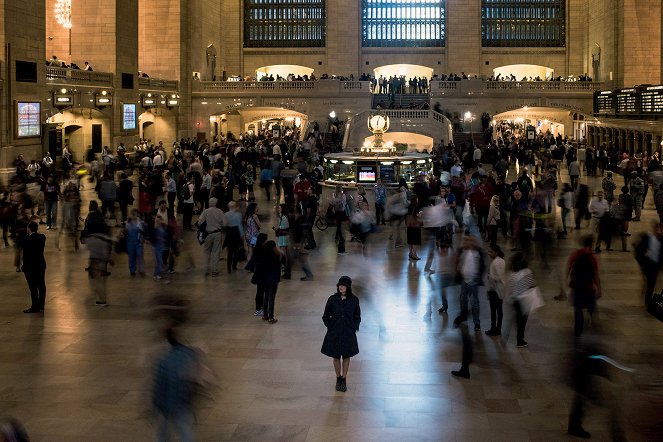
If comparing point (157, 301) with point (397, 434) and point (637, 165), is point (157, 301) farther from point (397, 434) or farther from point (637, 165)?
point (637, 165)

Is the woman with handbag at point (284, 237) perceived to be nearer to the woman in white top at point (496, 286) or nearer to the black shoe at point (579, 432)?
the woman in white top at point (496, 286)

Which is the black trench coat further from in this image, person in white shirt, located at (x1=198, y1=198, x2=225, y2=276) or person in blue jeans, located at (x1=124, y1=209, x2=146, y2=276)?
person in blue jeans, located at (x1=124, y1=209, x2=146, y2=276)

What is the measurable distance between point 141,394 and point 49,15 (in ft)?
117

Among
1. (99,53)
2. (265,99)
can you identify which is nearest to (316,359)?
(99,53)

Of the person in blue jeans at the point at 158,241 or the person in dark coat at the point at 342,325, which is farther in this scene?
the person in blue jeans at the point at 158,241

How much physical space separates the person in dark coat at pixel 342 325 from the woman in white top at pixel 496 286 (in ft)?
9.04

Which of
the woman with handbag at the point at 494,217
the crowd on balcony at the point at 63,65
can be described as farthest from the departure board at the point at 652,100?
the crowd on balcony at the point at 63,65

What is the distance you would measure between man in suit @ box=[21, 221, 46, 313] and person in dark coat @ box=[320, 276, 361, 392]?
5.19 meters

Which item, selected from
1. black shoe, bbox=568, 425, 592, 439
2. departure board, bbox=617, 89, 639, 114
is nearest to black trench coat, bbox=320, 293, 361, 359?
black shoe, bbox=568, 425, 592, 439

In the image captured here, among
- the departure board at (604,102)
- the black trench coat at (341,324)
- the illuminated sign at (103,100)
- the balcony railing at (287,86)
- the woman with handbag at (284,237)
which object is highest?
the balcony railing at (287,86)

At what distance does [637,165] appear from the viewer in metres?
29.3

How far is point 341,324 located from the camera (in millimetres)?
9031

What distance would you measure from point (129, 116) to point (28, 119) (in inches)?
426

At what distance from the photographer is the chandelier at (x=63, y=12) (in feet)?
124
